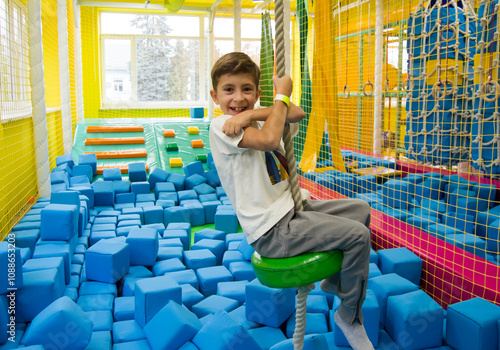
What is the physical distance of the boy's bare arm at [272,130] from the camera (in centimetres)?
144

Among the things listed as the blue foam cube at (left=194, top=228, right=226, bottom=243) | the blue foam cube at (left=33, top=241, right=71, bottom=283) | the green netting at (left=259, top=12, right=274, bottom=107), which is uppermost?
the green netting at (left=259, top=12, right=274, bottom=107)

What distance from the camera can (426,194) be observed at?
4.69 m

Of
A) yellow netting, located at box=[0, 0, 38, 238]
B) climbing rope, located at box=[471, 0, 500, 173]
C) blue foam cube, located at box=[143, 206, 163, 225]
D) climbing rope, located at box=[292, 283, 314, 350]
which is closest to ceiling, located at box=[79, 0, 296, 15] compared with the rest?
yellow netting, located at box=[0, 0, 38, 238]

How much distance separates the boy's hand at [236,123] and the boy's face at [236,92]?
0.35 feet

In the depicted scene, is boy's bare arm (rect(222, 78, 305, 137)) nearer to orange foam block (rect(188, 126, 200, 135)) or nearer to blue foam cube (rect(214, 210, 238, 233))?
blue foam cube (rect(214, 210, 238, 233))

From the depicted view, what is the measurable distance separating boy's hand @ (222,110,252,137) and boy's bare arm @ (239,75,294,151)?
2 centimetres

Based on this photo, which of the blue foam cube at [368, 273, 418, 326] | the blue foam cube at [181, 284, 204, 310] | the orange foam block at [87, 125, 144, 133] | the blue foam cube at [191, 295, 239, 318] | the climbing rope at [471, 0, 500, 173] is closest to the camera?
the blue foam cube at [368, 273, 418, 326]

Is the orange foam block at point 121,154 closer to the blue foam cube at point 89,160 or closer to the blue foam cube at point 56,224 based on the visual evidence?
the blue foam cube at point 89,160

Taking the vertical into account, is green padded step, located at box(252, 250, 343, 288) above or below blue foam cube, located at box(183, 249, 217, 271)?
above

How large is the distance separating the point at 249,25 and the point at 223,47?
912mm

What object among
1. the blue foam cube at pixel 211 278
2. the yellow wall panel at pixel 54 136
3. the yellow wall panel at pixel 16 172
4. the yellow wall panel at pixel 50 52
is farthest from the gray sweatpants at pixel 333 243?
the yellow wall panel at pixel 50 52

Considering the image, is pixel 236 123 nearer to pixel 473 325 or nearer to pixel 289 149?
pixel 289 149

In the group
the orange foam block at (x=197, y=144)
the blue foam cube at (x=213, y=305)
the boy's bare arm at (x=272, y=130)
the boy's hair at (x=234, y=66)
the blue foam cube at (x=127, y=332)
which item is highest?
the boy's hair at (x=234, y=66)

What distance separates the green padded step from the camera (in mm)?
1440
